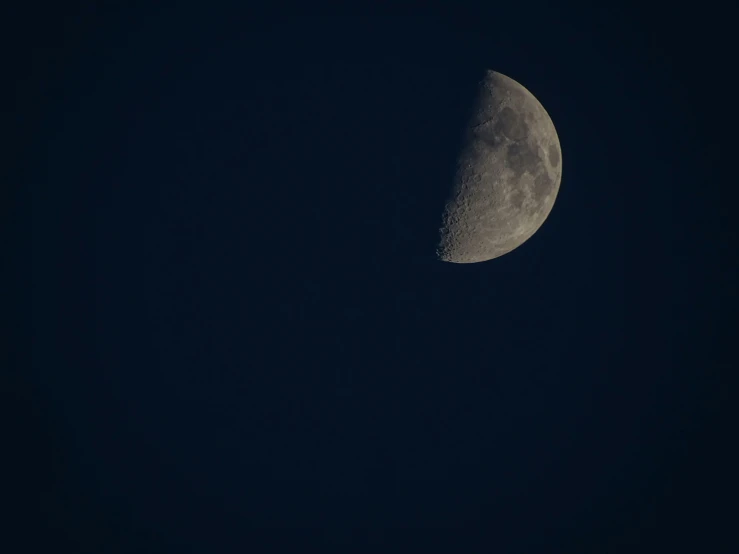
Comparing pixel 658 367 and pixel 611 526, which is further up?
pixel 658 367

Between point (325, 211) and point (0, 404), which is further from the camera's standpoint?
point (0, 404)

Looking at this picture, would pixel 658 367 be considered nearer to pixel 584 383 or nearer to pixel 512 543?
pixel 584 383

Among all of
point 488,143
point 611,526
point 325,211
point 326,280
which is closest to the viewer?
point 488,143

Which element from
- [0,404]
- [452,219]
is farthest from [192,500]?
[452,219]

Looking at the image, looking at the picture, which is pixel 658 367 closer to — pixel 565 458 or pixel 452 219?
pixel 565 458

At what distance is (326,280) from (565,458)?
6.03 metres

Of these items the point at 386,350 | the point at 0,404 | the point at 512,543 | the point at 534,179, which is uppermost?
the point at 534,179

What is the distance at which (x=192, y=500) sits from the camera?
8.69m

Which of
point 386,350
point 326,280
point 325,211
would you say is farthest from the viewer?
point 386,350

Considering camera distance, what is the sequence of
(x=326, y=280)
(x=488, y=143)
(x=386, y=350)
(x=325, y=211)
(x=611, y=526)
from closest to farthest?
(x=488, y=143)
(x=325, y=211)
(x=326, y=280)
(x=386, y=350)
(x=611, y=526)

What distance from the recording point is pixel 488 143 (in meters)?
5.89

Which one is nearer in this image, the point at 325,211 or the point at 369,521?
the point at 325,211

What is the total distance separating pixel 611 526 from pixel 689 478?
1990mm

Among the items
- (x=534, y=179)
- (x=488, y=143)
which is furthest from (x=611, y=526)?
(x=488, y=143)
